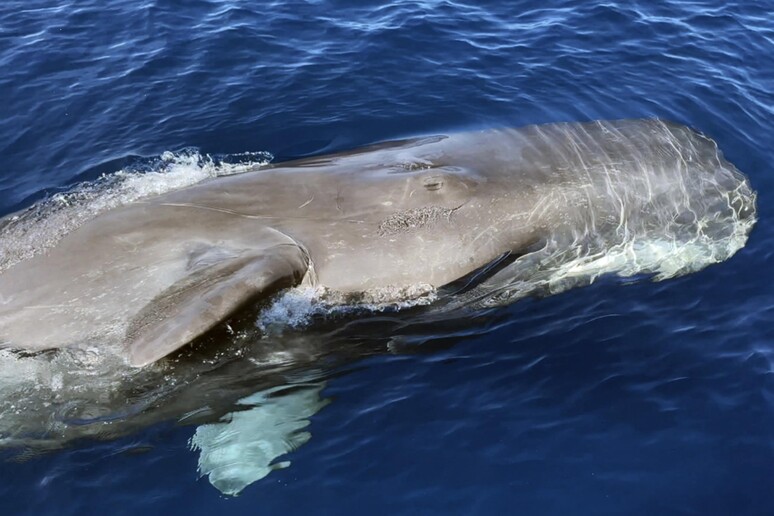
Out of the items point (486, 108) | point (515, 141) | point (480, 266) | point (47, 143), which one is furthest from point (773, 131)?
point (47, 143)

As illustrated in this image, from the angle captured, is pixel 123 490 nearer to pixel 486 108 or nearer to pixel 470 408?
pixel 470 408

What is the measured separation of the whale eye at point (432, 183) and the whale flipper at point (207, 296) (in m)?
1.63

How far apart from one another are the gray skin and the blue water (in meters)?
0.91

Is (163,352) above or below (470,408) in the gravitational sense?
above

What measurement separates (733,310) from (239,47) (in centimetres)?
1056

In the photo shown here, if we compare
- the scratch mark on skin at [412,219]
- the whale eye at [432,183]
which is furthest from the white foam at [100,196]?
the whale eye at [432,183]

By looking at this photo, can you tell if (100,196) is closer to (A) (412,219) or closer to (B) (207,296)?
(B) (207,296)

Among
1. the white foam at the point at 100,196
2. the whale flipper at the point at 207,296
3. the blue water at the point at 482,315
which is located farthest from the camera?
the white foam at the point at 100,196

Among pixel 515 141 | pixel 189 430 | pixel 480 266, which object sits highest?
pixel 515 141

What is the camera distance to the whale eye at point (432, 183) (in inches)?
336

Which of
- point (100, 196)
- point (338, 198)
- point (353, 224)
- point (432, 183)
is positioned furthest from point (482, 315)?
point (100, 196)

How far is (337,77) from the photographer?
47.2 ft

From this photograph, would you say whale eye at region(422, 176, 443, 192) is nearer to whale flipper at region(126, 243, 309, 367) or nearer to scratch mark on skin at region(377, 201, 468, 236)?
scratch mark on skin at region(377, 201, 468, 236)

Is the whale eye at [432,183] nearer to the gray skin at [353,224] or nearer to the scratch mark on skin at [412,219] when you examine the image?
the gray skin at [353,224]
